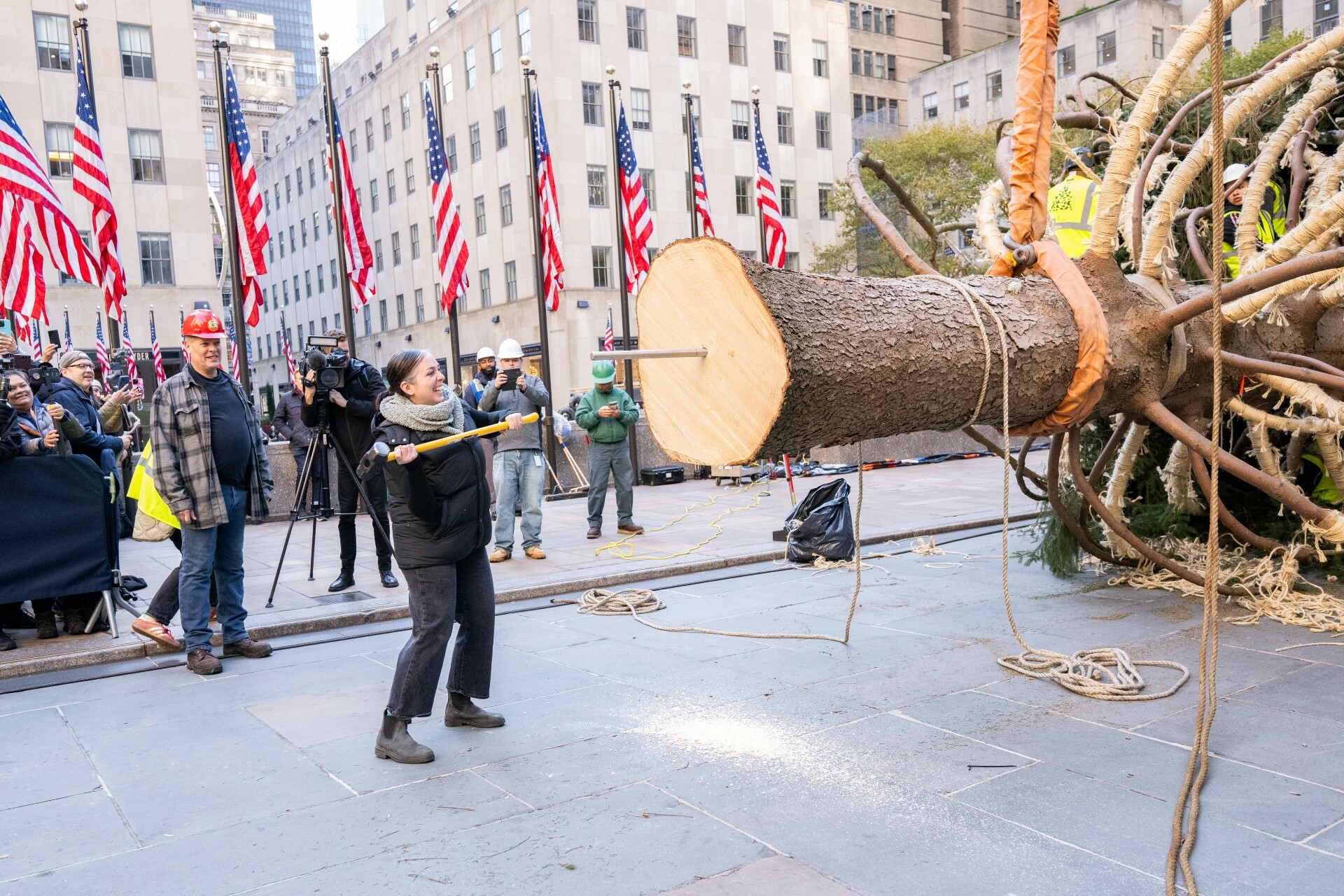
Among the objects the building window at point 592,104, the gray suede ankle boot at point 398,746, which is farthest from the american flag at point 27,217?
the building window at point 592,104

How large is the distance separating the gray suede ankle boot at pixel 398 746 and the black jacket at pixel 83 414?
422 cm

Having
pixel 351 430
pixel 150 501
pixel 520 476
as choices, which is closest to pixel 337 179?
pixel 520 476

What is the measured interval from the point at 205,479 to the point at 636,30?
130ft

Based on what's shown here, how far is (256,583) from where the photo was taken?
8.84 metres

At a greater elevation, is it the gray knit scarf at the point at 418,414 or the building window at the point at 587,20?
the building window at the point at 587,20

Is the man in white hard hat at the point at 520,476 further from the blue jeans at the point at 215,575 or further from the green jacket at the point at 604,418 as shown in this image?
the blue jeans at the point at 215,575

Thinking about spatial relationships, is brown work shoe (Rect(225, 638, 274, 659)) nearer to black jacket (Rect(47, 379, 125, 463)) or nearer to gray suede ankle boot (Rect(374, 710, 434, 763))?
black jacket (Rect(47, 379, 125, 463))

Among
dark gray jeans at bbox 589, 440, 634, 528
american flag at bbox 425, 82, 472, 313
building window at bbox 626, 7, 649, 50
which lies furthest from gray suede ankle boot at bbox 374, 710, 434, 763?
building window at bbox 626, 7, 649, 50

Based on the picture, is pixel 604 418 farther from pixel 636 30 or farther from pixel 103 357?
pixel 636 30

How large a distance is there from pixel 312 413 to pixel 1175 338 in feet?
19.3

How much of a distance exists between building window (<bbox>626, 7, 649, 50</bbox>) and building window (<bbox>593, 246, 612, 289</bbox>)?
8.28 m

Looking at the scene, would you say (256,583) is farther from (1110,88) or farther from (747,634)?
(1110,88)

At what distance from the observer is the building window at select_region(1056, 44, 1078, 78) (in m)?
51.2

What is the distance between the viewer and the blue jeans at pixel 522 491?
31.9 feet
